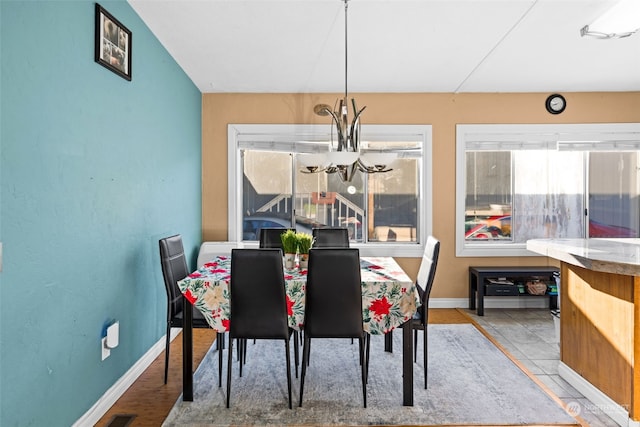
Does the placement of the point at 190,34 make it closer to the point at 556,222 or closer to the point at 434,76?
the point at 434,76

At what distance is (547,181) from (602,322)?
2865 millimetres

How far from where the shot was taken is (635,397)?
2.27m

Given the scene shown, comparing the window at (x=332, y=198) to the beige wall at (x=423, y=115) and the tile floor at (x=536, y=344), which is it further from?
the tile floor at (x=536, y=344)

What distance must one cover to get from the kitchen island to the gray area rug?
11.0 inches

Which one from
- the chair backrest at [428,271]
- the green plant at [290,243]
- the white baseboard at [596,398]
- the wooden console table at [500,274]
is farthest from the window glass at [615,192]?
the green plant at [290,243]

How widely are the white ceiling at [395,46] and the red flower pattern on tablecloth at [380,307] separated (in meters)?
1.94

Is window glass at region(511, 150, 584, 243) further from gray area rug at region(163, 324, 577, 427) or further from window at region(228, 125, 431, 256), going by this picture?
gray area rug at region(163, 324, 577, 427)

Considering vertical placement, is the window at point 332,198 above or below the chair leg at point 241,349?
above

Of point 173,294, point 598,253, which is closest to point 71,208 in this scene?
point 173,294

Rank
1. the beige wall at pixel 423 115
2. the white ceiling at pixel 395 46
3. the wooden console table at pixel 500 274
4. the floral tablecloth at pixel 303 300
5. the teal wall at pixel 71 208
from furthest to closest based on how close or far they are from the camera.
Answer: the beige wall at pixel 423 115 → the wooden console table at pixel 500 274 → the white ceiling at pixel 395 46 → the floral tablecloth at pixel 303 300 → the teal wall at pixel 71 208

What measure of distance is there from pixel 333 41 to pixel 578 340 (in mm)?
2802

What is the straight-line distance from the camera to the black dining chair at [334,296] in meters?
2.44

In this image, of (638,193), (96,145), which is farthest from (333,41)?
(638,193)

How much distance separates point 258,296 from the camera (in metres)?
2.47
